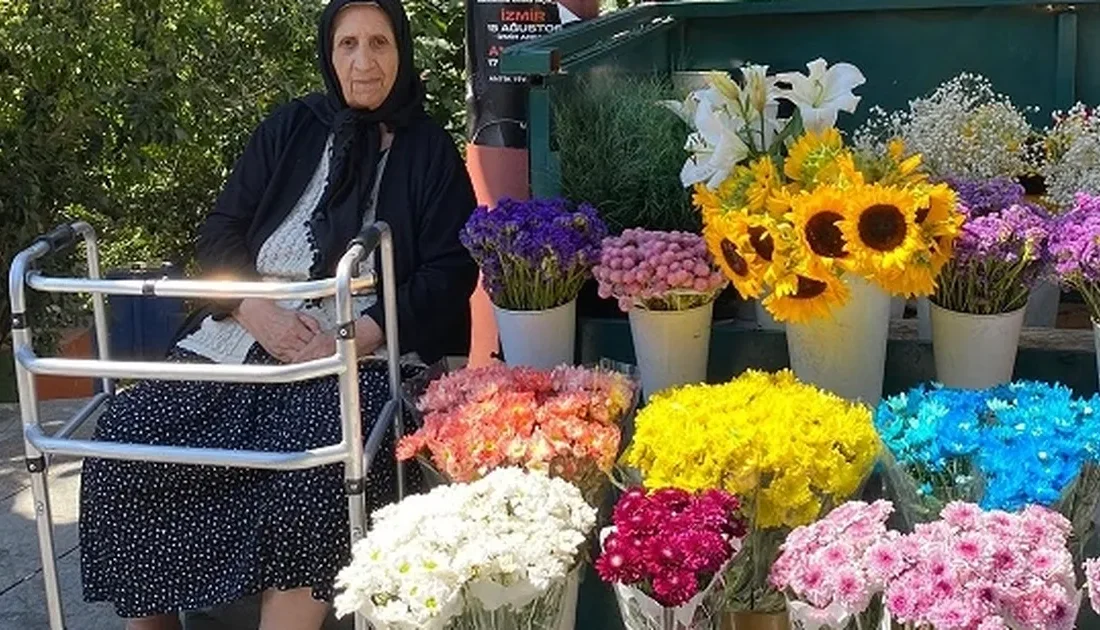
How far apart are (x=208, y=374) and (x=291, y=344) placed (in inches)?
24.2

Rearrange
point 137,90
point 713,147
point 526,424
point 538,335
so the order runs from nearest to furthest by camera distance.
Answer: point 526,424
point 713,147
point 538,335
point 137,90

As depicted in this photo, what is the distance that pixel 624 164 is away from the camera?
304 cm

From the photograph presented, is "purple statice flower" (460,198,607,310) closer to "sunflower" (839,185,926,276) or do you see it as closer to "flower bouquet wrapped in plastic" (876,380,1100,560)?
"sunflower" (839,185,926,276)

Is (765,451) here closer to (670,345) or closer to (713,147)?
(670,345)

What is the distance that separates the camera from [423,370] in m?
3.04

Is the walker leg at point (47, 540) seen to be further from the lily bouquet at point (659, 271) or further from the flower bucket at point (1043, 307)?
the flower bucket at point (1043, 307)

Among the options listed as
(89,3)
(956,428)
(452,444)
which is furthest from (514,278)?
(89,3)

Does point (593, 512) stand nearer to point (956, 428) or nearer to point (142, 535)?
point (956, 428)

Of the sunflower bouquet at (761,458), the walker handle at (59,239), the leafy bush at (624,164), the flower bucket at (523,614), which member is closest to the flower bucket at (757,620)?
the sunflower bouquet at (761,458)

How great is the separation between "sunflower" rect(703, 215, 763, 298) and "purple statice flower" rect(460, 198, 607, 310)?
0.32 meters

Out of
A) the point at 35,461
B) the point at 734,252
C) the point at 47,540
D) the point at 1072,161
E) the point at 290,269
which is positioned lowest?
the point at 47,540

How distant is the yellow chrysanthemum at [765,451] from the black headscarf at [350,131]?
4.16ft

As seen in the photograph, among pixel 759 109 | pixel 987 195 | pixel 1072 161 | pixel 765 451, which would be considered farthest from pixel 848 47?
pixel 765 451

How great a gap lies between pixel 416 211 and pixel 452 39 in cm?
329
